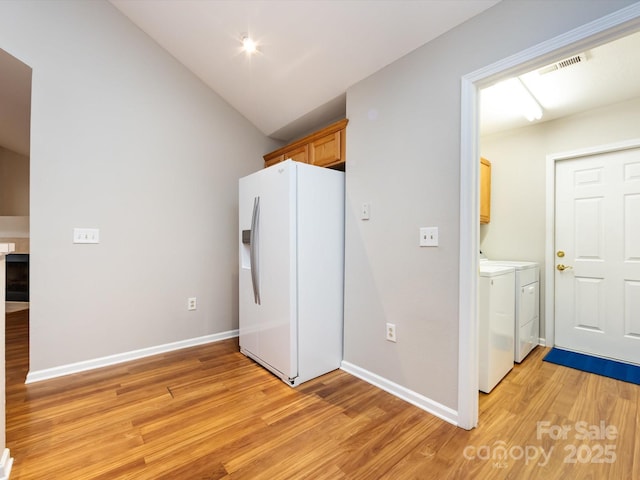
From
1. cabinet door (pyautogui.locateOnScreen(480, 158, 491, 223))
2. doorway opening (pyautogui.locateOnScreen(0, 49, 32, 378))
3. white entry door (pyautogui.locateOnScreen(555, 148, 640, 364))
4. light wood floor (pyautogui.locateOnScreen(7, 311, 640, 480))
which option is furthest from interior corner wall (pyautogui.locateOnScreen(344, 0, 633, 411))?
doorway opening (pyautogui.locateOnScreen(0, 49, 32, 378))

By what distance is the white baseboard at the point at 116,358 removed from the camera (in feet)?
7.00

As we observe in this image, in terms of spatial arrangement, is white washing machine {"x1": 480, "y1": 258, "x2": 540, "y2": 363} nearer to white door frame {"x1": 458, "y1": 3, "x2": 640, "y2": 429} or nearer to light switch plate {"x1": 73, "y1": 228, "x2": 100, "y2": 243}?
white door frame {"x1": 458, "y1": 3, "x2": 640, "y2": 429}

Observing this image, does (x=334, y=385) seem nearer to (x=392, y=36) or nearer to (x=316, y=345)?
(x=316, y=345)

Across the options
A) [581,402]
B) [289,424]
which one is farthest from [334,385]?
[581,402]

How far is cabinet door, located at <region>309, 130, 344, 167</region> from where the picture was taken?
2434 mm

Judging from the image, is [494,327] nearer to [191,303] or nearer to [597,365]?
[597,365]

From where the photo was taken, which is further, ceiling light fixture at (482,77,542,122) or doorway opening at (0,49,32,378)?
doorway opening at (0,49,32,378)

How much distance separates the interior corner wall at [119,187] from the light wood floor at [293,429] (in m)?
0.51

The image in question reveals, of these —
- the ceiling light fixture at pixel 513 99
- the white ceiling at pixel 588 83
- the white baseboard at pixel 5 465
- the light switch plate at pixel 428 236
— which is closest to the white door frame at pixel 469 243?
the light switch plate at pixel 428 236

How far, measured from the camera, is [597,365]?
8.02 feet

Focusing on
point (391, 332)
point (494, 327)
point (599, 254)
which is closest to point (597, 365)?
point (599, 254)

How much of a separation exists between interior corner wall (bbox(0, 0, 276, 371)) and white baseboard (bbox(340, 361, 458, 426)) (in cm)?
158

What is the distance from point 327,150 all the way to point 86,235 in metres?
2.15

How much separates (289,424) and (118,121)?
9.09ft
